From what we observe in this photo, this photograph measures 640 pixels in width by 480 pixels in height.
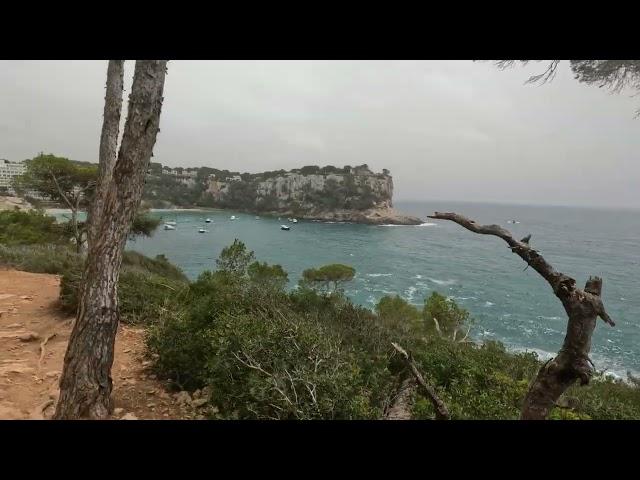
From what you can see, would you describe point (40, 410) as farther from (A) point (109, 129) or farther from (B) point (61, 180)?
(B) point (61, 180)

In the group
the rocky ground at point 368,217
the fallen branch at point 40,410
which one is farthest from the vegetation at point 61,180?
the rocky ground at point 368,217

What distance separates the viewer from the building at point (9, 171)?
1370 centimetres

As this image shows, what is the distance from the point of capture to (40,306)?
5.55 meters

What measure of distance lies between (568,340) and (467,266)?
106ft

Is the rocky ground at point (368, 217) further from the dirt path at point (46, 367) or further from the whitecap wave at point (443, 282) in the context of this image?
the dirt path at point (46, 367)

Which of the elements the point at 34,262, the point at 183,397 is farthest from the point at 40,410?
the point at 34,262

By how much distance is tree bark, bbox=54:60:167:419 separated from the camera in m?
2.63

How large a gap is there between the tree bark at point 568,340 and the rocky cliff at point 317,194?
56987 mm

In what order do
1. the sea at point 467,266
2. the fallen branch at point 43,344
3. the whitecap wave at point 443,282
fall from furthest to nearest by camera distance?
the whitecap wave at point 443,282 → the sea at point 467,266 → the fallen branch at point 43,344

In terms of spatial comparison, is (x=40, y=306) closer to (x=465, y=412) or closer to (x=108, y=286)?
(x=108, y=286)

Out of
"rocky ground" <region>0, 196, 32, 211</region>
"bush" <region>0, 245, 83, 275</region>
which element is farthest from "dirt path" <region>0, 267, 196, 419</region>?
"rocky ground" <region>0, 196, 32, 211</region>
